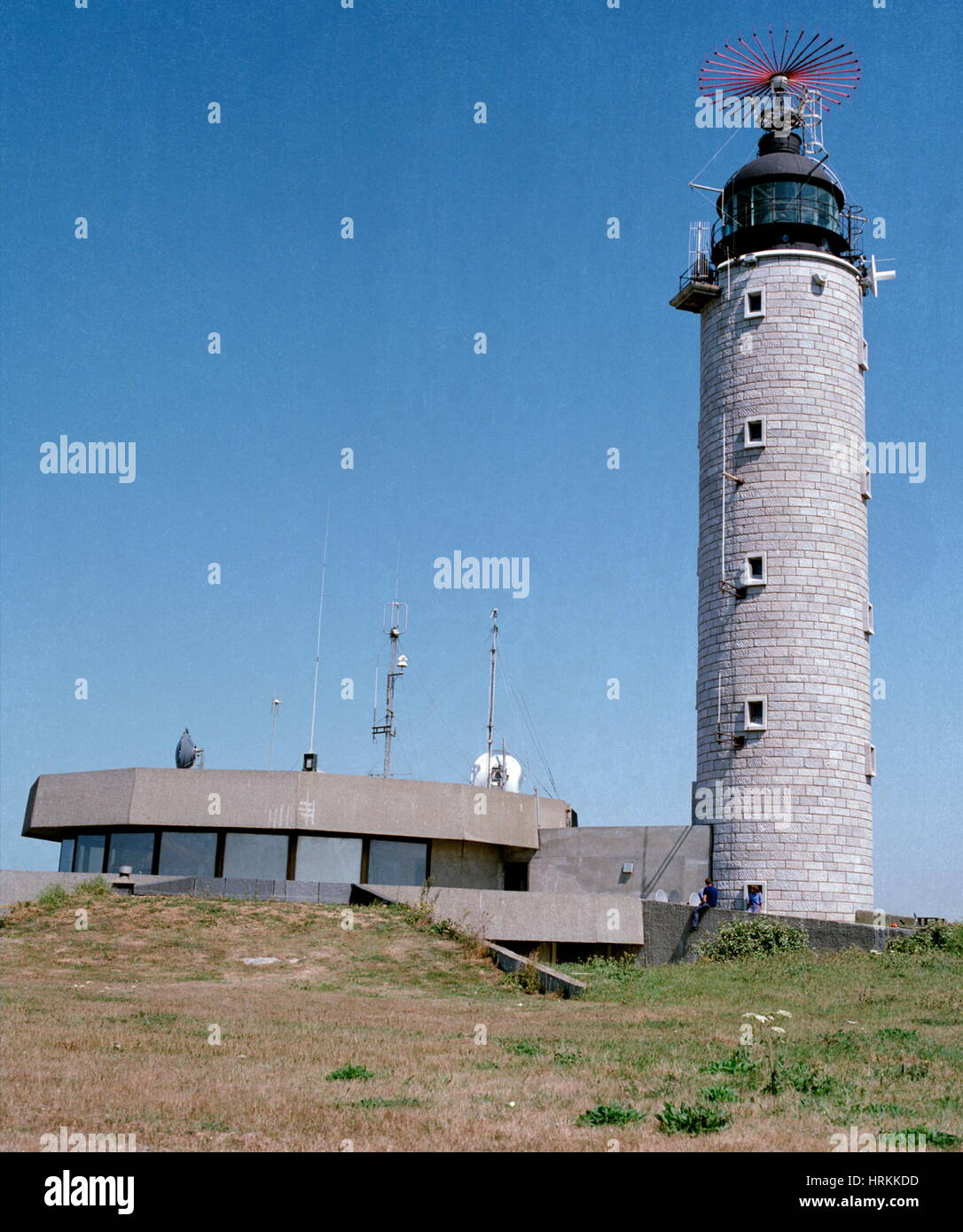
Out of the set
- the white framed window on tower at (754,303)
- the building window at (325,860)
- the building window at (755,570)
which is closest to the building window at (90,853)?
A: the building window at (325,860)

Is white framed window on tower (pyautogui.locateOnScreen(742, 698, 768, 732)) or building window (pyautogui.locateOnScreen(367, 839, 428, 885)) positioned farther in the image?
building window (pyautogui.locateOnScreen(367, 839, 428, 885))

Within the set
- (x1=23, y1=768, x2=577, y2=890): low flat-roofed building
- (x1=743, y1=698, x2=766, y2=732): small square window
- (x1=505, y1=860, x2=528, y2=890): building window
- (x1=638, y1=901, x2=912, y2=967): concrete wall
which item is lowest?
(x1=638, y1=901, x2=912, y2=967): concrete wall

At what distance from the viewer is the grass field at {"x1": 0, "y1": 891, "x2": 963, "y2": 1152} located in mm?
10211

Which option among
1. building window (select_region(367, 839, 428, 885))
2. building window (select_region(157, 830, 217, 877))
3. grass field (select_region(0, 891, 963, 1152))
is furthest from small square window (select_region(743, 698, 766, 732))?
building window (select_region(157, 830, 217, 877))

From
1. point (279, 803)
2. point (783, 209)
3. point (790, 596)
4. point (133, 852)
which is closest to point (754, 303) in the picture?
point (783, 209)

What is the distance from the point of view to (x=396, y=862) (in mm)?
40094

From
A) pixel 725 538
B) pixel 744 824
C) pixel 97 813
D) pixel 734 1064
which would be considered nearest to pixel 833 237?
pixel 725 538

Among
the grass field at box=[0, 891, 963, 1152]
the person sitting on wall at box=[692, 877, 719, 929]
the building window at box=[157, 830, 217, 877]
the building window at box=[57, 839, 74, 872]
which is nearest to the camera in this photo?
the grass field at box=[0, 891, 963, 1152]

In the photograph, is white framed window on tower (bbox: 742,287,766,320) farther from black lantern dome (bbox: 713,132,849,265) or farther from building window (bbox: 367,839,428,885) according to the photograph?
building window (bbox: 367,839,428,885)

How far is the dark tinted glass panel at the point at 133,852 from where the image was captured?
39688 mm

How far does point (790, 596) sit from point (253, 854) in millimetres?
18924

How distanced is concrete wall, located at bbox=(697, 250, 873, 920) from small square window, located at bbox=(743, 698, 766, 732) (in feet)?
0.67

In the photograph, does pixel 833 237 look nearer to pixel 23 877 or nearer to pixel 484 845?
pixel 484 845

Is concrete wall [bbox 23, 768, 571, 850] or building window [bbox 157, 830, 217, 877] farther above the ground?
concrete wall [bbox 23, 768, 571, 850]
